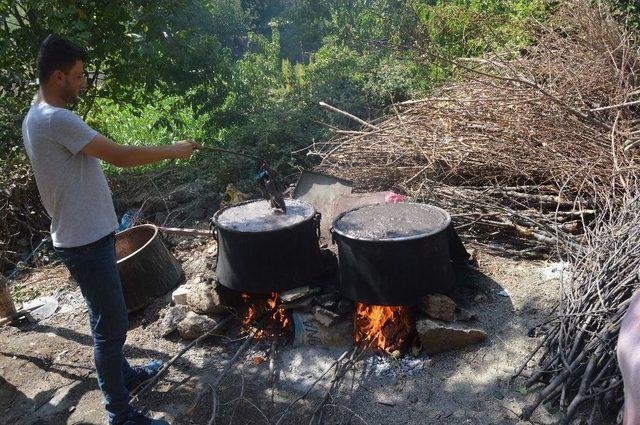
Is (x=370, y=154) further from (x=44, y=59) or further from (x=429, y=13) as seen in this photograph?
(x=429, y=13)

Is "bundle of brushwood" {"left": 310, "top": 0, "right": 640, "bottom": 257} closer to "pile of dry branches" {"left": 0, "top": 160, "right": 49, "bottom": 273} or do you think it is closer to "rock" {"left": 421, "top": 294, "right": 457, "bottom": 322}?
"rock" {"left": 421, "top": 294, "right": 457, "bottom": 322}

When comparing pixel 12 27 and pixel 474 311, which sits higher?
pixel 12 27

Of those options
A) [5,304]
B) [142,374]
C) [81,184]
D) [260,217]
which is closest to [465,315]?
[260,217]

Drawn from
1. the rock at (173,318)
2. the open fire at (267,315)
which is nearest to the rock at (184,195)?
the rock at (173,318)

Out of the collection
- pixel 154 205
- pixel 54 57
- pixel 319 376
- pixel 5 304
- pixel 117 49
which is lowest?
pixel 319 376

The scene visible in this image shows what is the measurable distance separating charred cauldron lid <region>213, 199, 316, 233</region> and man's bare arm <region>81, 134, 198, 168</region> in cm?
93

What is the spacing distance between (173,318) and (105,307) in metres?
1.42

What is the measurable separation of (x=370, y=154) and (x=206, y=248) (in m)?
2.23

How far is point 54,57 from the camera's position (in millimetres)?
2908

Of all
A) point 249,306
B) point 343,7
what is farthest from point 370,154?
point 343,7

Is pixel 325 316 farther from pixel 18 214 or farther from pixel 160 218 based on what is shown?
pixel 18 214

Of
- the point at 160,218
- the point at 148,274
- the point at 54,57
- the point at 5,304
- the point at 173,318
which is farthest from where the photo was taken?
the point at 160,218

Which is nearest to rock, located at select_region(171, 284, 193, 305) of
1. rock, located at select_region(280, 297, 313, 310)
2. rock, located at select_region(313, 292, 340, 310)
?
rock, located at select_region(280, 297, 313, 310)

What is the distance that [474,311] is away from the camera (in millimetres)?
4094
